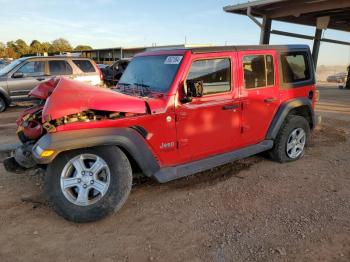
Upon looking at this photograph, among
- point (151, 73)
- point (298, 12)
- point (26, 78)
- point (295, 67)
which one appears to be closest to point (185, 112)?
point (151, 73)

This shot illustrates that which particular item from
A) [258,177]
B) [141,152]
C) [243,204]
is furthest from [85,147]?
[258,177]

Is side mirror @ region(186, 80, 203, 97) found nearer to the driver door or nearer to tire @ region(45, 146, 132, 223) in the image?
the driver door

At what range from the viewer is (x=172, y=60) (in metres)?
4.13

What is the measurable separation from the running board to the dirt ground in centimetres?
32

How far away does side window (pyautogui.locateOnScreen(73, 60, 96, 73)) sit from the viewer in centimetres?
1132

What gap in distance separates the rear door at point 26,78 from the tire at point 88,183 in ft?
27.0

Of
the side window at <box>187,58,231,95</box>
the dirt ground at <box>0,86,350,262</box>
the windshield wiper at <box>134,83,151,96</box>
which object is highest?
the side window at <box>187,58,231,95</box>

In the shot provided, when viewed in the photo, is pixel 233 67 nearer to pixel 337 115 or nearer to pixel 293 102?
pixel 293 102

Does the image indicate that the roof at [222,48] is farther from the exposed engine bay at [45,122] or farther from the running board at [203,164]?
the running board at [203,164]

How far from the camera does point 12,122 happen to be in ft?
29.3

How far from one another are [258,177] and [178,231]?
74.9 inches

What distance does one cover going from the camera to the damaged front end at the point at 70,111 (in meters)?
3.31

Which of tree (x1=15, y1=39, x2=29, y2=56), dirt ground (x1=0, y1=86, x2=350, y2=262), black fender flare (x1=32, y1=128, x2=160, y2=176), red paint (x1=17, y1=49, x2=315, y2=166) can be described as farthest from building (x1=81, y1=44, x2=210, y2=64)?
black fender flare (x1=32, y1=128, x2=160, y2=176)

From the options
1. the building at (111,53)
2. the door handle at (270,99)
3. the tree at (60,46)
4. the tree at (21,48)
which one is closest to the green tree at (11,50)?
the tree at (21,48)
